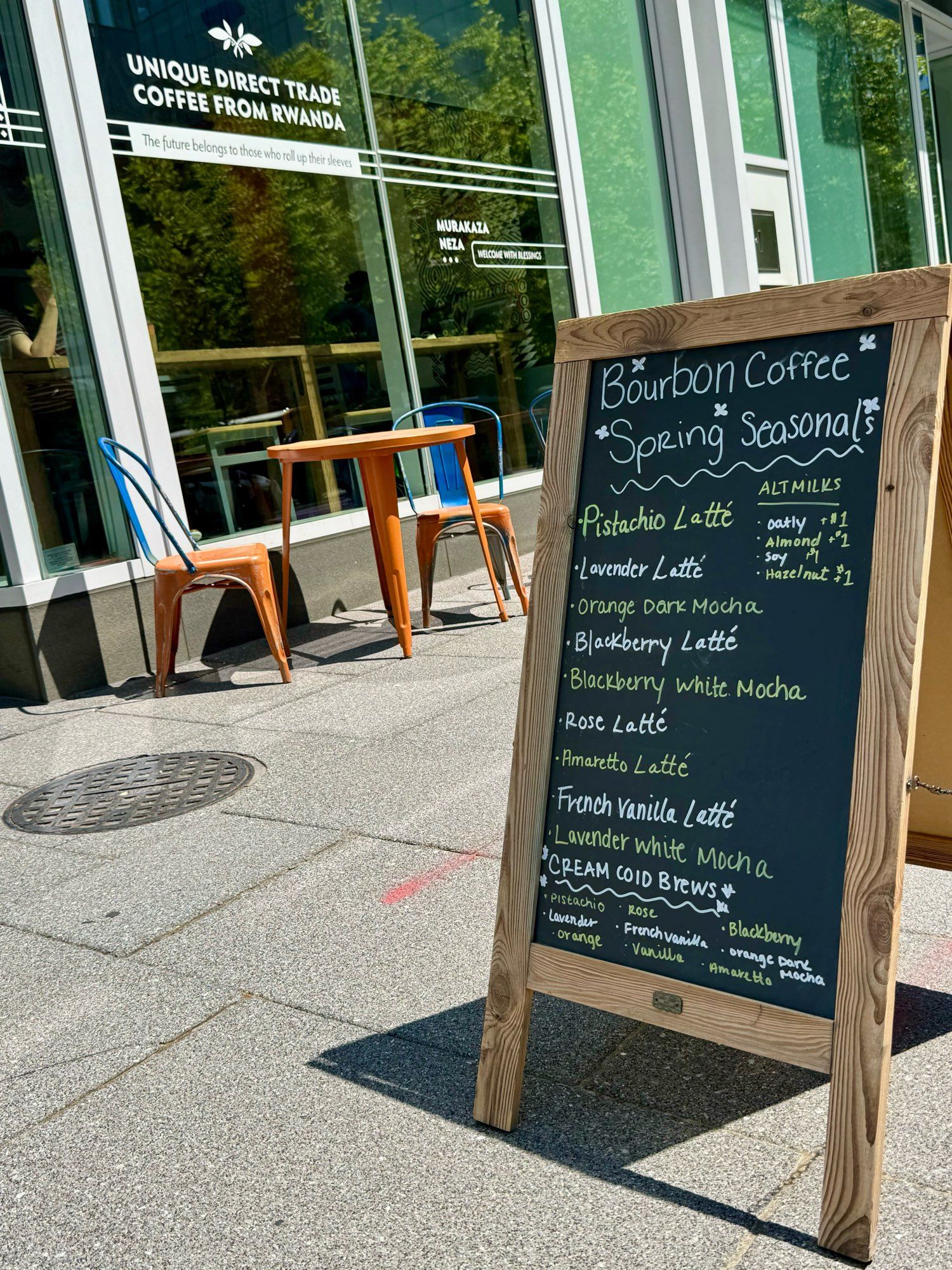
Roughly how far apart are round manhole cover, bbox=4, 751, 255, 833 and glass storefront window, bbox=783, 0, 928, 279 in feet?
30.6

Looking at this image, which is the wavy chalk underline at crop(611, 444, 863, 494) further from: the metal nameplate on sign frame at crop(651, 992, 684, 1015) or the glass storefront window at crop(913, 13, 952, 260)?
the glass storefront window at crop(913, 13, 952, 260)

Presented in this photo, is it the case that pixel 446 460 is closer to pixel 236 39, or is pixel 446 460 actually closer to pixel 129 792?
pixel 236 39

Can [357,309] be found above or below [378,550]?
above

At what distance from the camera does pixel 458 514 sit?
6.35m

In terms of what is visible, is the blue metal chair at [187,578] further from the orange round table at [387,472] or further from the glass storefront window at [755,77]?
the glass storefront window at [755,77]

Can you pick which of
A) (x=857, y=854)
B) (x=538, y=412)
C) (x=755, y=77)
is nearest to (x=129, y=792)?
(x=857, y=854)

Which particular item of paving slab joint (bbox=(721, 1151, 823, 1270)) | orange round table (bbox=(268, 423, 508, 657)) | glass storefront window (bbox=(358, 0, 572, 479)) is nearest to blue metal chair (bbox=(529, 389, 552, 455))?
glass storefront window (bbox=(358, 0, 572, 479))

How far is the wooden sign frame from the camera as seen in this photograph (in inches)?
70.8

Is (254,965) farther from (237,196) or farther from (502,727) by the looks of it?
(237,196)

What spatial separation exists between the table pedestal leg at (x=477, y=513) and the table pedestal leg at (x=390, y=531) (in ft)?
1.35

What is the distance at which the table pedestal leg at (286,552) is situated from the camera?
6066mm

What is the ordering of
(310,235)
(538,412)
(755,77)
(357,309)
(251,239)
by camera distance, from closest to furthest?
(251,239)
(310,235)
(357,309)
(538,412)
(755,77)

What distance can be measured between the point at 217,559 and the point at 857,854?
4.14 meters

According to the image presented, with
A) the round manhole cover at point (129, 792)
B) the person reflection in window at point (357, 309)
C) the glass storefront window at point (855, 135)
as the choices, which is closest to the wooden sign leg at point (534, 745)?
the round manhole cover at point (129, 792)
